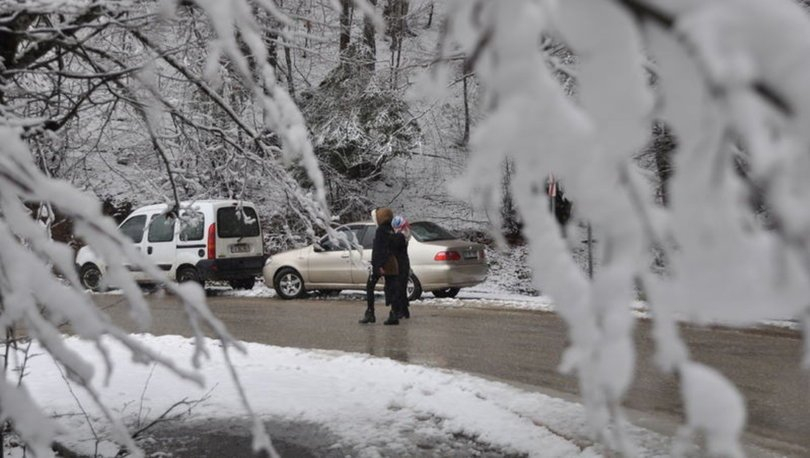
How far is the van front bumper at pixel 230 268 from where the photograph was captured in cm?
1445

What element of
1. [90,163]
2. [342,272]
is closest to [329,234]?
[90,163]

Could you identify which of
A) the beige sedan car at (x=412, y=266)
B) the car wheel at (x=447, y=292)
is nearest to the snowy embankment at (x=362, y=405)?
the beige sedan car at (x=412, y=266)

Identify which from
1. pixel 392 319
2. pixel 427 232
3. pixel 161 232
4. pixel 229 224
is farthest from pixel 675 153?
pixel 161 232

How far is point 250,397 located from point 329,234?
290cm

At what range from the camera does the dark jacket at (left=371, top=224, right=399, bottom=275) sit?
393 inches

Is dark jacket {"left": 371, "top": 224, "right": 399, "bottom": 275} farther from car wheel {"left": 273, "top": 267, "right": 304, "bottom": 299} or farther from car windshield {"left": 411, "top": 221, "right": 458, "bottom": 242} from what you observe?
car wheel {"left": 273, "top": 267, "right": 304, "bottom": 299}

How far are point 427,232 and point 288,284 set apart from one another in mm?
2885

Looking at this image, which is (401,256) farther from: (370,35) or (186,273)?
(186,273)

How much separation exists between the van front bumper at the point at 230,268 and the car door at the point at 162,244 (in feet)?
2.67

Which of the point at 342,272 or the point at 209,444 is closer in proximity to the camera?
the point at 209,444

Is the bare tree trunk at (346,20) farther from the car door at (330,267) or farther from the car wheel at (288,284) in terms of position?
the car wheel at (288,284)

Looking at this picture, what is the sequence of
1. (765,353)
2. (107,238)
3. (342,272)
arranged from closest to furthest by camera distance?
(107,238) → (765,353) → (342,272)

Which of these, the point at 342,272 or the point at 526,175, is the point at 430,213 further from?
the point at 526,175

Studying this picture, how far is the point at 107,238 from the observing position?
4.33 ft
